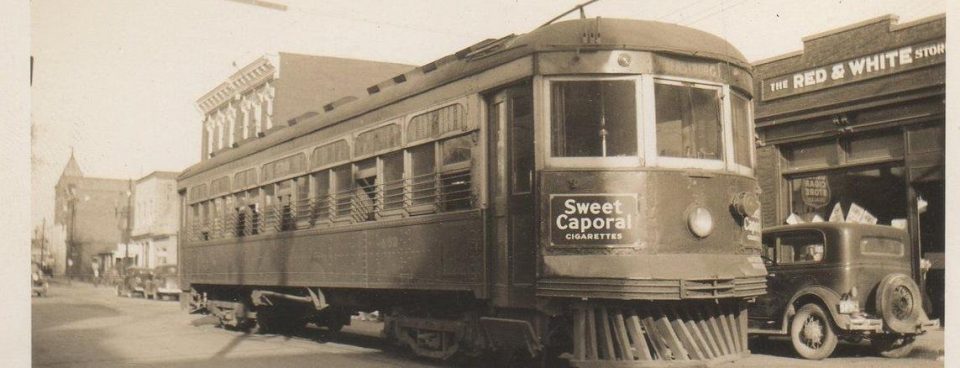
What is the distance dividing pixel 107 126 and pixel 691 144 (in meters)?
5.65

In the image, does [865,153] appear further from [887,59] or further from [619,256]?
[619,256]

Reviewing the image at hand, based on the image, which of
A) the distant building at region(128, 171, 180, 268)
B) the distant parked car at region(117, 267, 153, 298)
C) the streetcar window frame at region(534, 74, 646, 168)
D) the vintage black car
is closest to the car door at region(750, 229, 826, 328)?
the vintage black car

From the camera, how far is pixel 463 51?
8.66 m

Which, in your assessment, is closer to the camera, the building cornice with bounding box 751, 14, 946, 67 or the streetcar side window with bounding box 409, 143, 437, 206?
the streetcar side window with bounding box 409, 143, 437, 206

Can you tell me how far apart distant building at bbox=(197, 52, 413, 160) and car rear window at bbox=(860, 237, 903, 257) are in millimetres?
11937

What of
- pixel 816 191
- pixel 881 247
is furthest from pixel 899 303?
pixel 816 191

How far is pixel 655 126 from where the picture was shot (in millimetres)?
7344

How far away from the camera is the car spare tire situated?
1015 cm

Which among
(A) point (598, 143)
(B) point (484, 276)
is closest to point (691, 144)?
(A) point (598, 143)

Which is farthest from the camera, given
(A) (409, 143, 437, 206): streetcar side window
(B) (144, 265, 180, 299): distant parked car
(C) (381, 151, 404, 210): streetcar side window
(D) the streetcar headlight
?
(B) (144, 265, 180, 299): distant parked car

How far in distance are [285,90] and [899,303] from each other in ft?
73.7

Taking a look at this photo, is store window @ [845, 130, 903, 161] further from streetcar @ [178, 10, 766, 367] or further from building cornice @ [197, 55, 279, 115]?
building cornice @ [197, 55, 279, 115]

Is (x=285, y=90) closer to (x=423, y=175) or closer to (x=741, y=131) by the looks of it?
(x=423, y=175)

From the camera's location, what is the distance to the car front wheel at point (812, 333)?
1034 centimetres
